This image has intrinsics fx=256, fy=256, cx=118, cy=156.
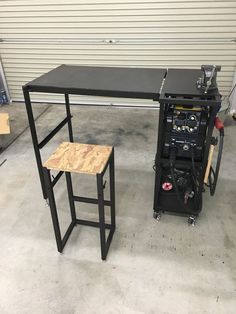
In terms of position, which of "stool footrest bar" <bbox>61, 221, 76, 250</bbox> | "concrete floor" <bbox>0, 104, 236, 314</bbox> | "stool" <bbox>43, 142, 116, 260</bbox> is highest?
"stool" <bbox>43, 142, 116, 260</bbox>

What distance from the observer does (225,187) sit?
234 cm

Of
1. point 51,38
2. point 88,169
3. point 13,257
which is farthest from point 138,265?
point 51,38

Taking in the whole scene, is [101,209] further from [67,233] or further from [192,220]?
[192,220]

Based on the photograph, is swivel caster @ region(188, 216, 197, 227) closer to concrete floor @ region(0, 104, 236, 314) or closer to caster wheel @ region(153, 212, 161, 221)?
concrete floor @ region(0, 104, 236, 314)

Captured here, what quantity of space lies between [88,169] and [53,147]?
1743 mm

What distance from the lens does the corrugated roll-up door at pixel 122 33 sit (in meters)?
3.34

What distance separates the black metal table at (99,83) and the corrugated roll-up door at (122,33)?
66.2 inches

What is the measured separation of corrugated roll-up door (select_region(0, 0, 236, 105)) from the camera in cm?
334

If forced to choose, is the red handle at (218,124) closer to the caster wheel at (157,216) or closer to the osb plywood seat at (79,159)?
the osb plywood seat at (79,159)

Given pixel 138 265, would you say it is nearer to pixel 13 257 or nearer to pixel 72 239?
pixel 72 239

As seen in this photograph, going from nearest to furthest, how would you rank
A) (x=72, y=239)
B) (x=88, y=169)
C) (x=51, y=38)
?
(x=88, y=169) → (x=72, y=239) → (x=51, y=38)

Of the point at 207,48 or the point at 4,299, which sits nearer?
the point at 4,299

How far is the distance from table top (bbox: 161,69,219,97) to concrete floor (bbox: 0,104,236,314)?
0.98m

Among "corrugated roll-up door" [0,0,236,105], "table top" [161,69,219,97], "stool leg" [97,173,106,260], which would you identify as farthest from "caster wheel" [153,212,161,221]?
"corrugated roll-up door" [0,0,236,105]
